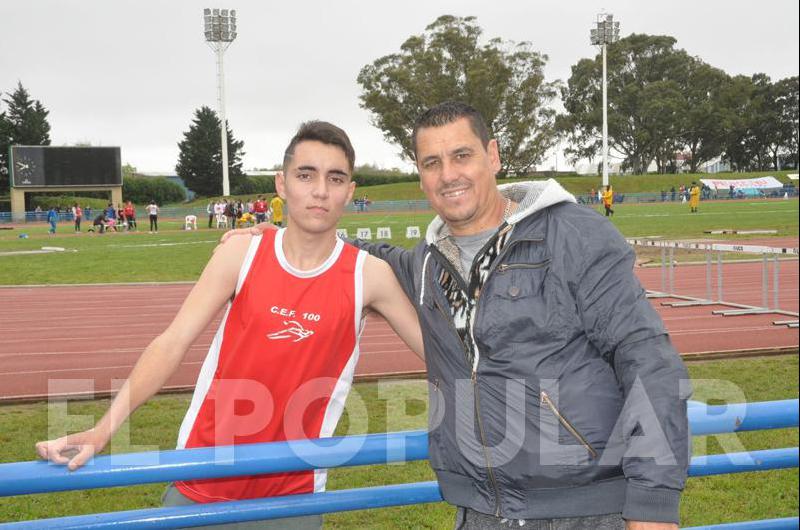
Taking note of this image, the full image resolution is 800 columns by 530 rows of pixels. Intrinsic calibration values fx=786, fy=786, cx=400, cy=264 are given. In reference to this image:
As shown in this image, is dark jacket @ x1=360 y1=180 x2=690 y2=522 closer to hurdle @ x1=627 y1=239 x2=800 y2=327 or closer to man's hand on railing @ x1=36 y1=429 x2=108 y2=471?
man's hand on railing @ x1=36 y1=429 x2=108 y2=471

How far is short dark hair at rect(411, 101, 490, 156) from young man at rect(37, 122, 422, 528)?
1.10 feet

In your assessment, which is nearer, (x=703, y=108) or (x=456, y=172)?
(x=456, y=172)

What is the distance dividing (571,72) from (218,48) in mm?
32675

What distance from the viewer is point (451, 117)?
7.30 feet

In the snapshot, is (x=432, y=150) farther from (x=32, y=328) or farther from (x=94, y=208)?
(x=94, y=208)

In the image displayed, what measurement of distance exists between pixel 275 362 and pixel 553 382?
0.85 metres

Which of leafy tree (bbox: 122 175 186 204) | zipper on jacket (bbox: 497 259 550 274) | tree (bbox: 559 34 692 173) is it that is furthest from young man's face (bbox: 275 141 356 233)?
tree (bbox: 559 34 692 173)

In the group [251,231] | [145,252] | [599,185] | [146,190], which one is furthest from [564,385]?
[146,190]

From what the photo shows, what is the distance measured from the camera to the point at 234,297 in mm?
2363

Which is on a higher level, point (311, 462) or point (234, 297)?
point (234, 297)

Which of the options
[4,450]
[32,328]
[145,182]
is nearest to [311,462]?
[4,450]

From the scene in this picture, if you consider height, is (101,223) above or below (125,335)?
above

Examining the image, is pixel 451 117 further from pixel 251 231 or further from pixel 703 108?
pixel 703 108

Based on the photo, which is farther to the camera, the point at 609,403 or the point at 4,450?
the point at 4,450
